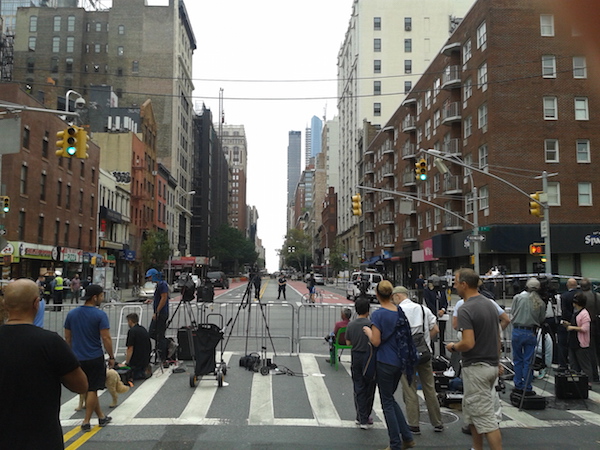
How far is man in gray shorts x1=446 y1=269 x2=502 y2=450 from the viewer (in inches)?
225

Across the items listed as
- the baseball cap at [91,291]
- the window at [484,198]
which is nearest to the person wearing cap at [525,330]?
the baseball cap at [91,291]

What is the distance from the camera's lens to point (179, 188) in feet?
274

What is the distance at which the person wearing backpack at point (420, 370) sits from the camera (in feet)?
23.2

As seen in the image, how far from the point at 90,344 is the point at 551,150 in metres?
36.9

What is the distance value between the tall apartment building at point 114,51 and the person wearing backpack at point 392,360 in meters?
70.7

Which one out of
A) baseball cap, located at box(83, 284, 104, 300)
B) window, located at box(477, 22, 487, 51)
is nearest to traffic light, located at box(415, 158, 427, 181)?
baseball cap, located at box(83, 284, 104, 300)

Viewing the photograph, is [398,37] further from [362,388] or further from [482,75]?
[362,388]

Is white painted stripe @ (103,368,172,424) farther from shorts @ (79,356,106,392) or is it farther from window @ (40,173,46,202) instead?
window @ (40,173,46,202)

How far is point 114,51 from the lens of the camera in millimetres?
76750

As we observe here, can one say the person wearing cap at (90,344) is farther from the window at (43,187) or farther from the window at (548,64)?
the window at (548,64)

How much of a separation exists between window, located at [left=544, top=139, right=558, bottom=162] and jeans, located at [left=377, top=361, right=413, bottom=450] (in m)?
35.4

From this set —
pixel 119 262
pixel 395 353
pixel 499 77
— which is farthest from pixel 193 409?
pixel 119 262

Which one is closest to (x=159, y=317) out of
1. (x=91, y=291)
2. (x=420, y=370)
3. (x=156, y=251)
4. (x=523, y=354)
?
(x=91, y=291)

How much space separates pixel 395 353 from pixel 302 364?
5.93 metres
